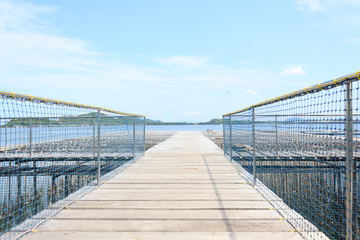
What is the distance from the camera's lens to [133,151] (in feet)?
21.8

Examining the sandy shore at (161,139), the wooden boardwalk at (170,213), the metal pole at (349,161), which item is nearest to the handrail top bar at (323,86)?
the metal pole at (349,161)

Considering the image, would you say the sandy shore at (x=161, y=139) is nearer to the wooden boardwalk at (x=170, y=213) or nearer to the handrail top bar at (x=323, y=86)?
the wooden boardwalk at (x=170, y=213)

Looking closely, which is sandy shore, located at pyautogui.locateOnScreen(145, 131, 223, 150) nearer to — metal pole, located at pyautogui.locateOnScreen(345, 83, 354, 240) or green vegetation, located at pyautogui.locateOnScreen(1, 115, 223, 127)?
green vegetation, located at pyautogui.locateOnScreen(1, 115, 223, 127)

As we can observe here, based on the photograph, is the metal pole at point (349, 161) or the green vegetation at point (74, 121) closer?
the metal pole at point (349, 161)

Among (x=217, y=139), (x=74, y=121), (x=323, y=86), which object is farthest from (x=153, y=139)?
(x=323, y=86)

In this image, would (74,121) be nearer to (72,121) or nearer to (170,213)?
(72,121)

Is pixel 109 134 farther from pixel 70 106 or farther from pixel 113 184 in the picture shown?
pixel 70 106

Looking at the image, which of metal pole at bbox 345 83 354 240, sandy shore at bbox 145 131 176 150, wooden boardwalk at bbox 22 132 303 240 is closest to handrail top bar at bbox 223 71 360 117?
metal pole at bbox 345 83 354 240

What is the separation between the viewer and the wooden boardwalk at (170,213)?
2438mm

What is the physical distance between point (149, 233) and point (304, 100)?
82.4 inches

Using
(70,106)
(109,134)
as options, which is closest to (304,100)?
(70,106)

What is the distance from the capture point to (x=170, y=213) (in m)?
2.95

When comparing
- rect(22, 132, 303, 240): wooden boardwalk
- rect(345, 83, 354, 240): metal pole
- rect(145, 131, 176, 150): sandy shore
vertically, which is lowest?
rect(145, 131, 176, 150): sandy shore

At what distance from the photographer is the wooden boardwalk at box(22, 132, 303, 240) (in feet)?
8.00
